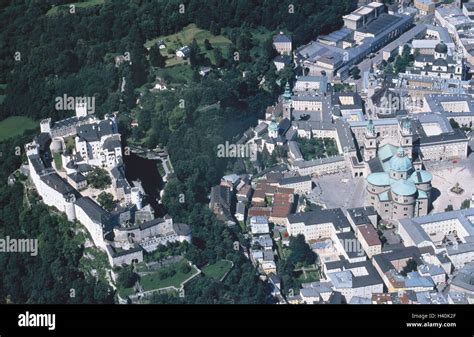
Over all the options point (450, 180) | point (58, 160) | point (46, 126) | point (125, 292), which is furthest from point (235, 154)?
point (125, 292)

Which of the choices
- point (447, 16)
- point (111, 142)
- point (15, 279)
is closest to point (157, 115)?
point (111, 142)

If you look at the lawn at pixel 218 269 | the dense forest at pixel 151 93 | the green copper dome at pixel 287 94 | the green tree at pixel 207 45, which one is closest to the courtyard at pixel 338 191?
the dense forest at pixel 151 93

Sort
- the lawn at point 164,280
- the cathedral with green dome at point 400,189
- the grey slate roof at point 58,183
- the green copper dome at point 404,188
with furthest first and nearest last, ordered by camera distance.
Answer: the cathedral with green dome at point 400,189 < the green copper dome at point 404,188 < the grey slate roof at point 58,183 < the lawn at point 164,280

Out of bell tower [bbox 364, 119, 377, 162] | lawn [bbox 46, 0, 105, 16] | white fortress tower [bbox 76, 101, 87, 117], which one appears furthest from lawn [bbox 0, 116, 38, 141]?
bell tower [bbox 364, 119, 377, 162]

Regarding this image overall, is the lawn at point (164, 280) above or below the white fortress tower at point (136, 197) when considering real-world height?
below

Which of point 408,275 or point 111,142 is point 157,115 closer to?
point 111,142

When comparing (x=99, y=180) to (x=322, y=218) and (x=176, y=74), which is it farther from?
(x=176, y=74)

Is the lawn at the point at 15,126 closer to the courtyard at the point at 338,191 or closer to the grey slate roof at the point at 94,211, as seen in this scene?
the grey slate roof at the point at 94,211
